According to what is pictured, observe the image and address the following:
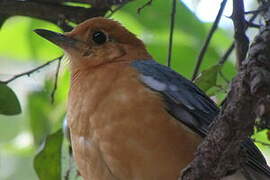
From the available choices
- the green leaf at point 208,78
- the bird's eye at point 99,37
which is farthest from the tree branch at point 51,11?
the green leaf at point 208,78

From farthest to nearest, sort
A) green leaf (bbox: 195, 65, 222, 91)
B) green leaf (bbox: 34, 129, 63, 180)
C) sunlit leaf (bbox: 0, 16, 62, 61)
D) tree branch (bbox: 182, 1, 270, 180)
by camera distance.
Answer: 1. sunlit leaf (bbox: 0, 16, 62, 61)
2. green leaf (bbox: 34, 129, 63, 180)
3. green leaf (bbox: 195, 65, 222, 91)
4. tree branch (bbox: 182, 1, 270, 180)

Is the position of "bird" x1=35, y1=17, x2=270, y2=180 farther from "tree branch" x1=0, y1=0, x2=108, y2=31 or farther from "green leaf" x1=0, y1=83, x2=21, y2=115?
"green leaf" x1=0, y1=83, x2=21, y2=115

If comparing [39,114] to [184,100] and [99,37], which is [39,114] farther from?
[184,100]

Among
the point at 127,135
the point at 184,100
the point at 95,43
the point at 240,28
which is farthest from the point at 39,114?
the point at 240,28

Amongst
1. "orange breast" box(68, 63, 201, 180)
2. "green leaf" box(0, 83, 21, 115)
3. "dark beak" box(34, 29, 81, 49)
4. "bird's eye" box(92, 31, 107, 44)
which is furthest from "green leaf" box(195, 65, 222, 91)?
"green leaf" box(0, 83, 21, 115)

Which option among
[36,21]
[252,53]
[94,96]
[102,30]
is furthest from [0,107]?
[252,53]

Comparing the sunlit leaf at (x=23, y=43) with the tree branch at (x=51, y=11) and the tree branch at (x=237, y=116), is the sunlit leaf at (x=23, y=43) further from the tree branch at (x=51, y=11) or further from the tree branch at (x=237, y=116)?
the tree branch at (x=237, y=116)

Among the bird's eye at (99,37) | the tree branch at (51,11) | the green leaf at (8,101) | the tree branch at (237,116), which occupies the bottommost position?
the green leaf at (8,101)
